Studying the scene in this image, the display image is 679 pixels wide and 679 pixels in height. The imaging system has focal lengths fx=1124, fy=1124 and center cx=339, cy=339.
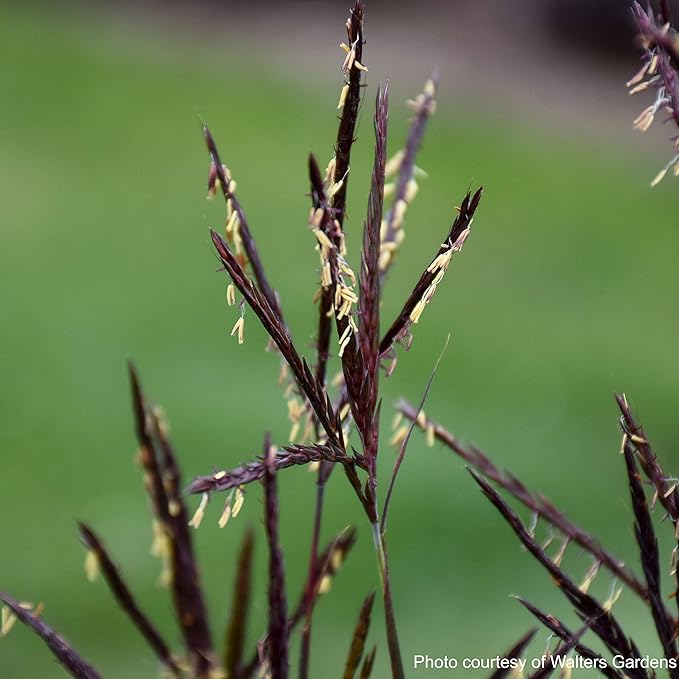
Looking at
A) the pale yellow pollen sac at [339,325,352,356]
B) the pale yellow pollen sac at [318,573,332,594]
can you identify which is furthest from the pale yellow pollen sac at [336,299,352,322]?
the pale yellow pollen sac at [318,573,332,594]

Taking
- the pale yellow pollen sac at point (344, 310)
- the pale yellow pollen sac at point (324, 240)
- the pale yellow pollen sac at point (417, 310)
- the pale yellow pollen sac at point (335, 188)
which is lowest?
the pale yellow pollen sac at point (344, 310)

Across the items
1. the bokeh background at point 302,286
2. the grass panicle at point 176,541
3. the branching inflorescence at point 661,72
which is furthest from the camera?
the bokeh background at point 302,286

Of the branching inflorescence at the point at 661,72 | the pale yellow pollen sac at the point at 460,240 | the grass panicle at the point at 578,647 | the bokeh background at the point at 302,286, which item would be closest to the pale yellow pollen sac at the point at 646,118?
the branching inflorescence at the point at 661,72

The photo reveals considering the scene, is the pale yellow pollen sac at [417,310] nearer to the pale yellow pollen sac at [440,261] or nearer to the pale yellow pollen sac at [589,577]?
the pale yellow pollen sac at [440,261]

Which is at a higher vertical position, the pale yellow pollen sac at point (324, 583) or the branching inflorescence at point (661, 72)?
the branching inflorescence at point (661, 72)

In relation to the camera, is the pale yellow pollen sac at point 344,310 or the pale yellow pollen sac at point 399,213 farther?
the pale yellow pollen sac at point 399,213

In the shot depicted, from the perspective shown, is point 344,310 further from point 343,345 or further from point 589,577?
point 589,577

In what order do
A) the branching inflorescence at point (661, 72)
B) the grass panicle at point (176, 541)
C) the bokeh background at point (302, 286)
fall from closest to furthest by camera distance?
the grass panicle at point (176, 541) < the branching inflorescence at point (661, 72) < the bokeh background at point (302, 286)

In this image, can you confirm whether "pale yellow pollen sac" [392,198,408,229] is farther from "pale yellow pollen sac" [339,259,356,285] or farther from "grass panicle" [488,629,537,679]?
"grass panicle" [488,629,537,679]

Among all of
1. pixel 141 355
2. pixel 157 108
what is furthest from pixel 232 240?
pixel 157 108
